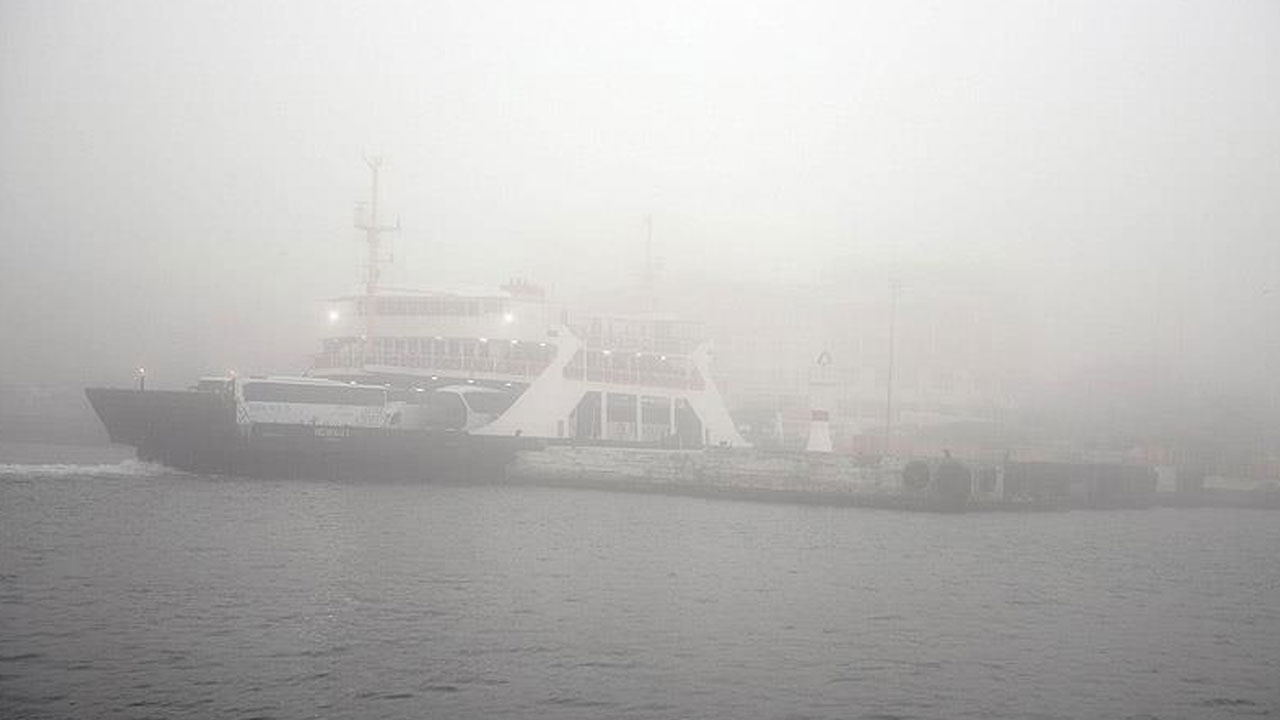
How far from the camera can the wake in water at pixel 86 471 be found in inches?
1864

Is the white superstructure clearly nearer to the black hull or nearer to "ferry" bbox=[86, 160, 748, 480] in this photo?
"ferry" bbox=[86, 160, 748, 480]

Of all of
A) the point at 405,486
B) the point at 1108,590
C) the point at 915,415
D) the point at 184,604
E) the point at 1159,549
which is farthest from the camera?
the point at 915,415

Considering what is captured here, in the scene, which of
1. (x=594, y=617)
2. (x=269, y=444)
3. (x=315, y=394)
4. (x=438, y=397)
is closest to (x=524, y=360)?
(x=438, y=397)

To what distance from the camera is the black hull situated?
44062mm

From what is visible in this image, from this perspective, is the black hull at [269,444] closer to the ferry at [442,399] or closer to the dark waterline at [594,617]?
the ferry at [442,399]

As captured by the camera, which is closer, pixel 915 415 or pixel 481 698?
pixel 481 698

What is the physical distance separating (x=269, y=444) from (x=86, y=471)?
1184 cm

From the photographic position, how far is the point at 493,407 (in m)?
55.1

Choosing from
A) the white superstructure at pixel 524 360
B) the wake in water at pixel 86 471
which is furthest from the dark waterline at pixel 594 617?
the white superstructure at pixel 524 360

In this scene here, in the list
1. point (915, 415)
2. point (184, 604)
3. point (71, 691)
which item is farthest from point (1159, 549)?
point (915, 415)

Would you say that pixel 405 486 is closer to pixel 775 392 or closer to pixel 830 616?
pixel 830 616

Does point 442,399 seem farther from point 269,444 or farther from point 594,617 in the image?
point 594,617

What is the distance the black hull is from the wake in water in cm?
69

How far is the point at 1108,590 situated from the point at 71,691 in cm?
2309
